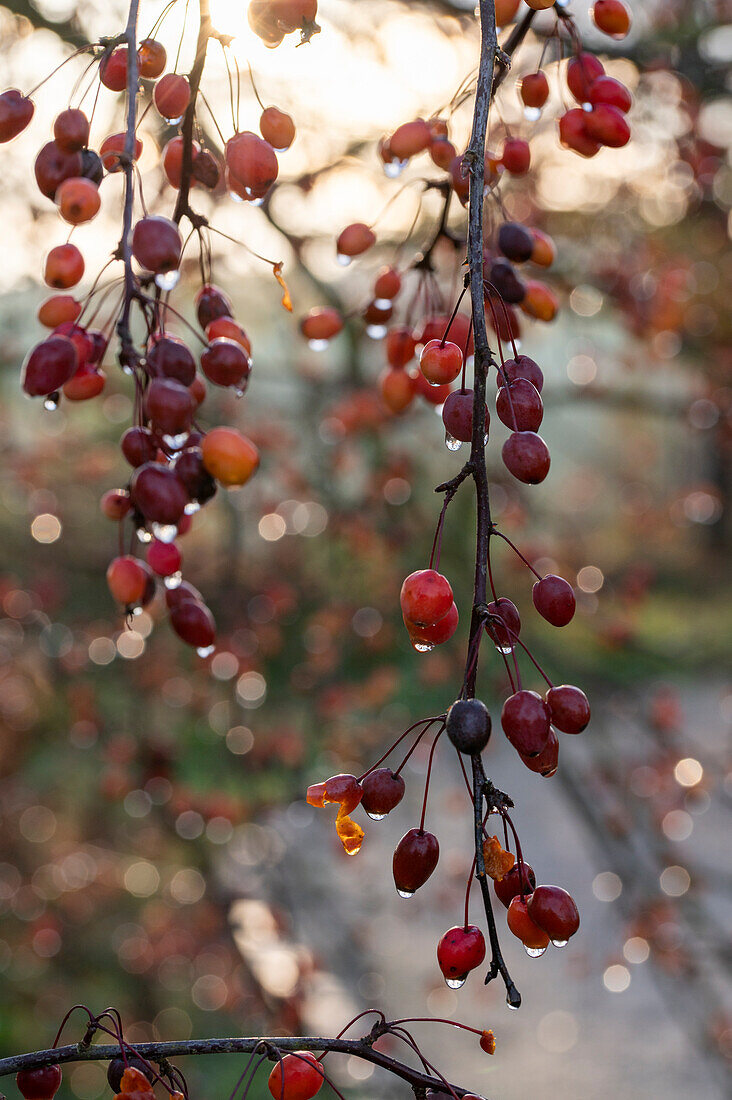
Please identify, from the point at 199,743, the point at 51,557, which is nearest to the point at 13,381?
the point at 51,557

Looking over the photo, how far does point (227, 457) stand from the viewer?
0.66 m

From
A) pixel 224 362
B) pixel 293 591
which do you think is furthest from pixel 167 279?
pixel 293 591

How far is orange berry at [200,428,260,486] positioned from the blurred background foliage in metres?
1.83

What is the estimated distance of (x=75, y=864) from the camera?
165 inches

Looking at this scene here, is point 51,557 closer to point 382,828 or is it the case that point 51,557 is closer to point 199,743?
point 199,743

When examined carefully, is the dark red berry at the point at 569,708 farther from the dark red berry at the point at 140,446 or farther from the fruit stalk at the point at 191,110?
the fruit stalk at the point at 191,110

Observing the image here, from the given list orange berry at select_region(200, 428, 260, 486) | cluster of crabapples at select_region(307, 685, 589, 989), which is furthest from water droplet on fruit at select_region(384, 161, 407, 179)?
cluster of crabapples at select_region(307, 685, 589, 989)

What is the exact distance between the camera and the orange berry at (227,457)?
0.66m

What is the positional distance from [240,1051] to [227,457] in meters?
0.39

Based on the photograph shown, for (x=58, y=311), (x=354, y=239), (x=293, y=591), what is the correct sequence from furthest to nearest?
(x=293, y=591) → (x=354, y=239) → (x=58, y=311)

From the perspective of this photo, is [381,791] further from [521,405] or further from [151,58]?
[151,58]

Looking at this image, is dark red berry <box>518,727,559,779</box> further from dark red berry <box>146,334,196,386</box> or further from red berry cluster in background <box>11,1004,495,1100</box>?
dark red berry <box>146,334,196,386</box>

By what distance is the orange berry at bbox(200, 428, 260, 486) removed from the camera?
0.66 meters

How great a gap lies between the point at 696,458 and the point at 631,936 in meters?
12.2
